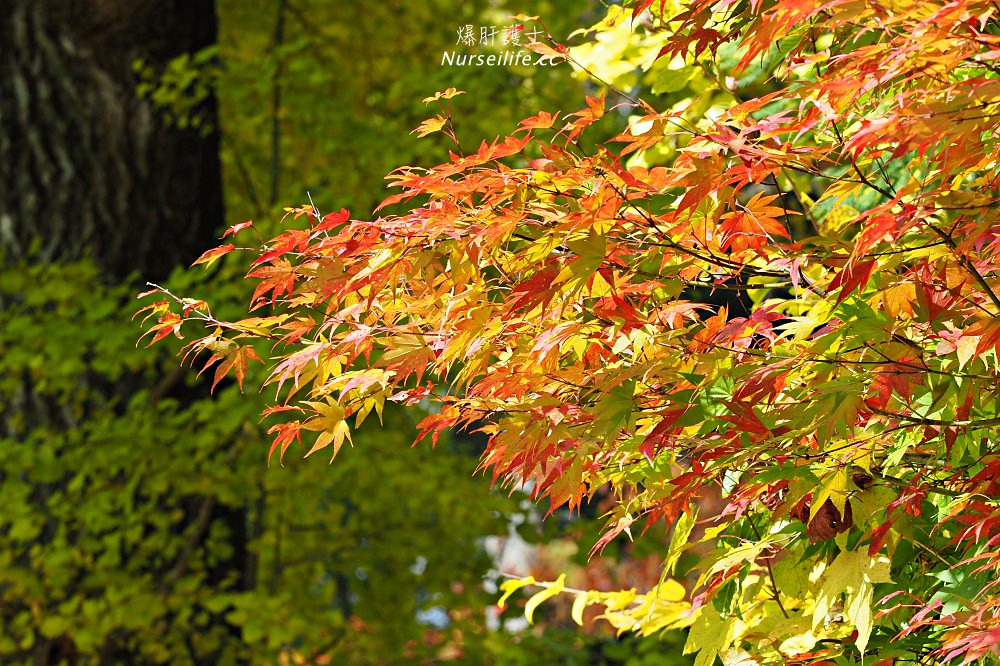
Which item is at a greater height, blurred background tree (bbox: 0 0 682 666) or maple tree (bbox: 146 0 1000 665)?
maple tree (bbox: 146 0 1000 665)

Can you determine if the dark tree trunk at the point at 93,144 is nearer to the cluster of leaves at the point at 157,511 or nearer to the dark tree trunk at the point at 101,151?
the dark tree trunk at the point at 101,151

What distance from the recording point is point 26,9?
537 cm

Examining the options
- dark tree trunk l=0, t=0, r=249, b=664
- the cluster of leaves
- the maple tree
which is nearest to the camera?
the maple tree

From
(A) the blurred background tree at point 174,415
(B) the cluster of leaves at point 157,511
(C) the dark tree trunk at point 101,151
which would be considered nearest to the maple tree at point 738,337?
(B) the cluster of leaves at point 157,511

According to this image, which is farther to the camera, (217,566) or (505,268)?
(217,566)

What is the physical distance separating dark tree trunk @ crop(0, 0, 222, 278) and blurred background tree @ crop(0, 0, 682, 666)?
11mm

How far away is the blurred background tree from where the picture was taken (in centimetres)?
454

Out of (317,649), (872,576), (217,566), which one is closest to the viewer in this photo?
(872,576)

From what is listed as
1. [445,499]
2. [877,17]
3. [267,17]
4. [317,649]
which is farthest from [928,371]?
[267,17]

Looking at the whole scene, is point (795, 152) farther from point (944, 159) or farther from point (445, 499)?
point (445, 499)

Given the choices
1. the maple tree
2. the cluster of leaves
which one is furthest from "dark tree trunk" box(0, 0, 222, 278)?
the maple tree

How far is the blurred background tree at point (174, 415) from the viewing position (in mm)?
4543

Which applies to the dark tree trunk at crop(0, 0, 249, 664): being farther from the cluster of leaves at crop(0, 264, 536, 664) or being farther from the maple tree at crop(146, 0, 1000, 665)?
the maple tree at crop(146, 0, 1000, 665)

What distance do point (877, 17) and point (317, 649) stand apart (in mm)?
5107
